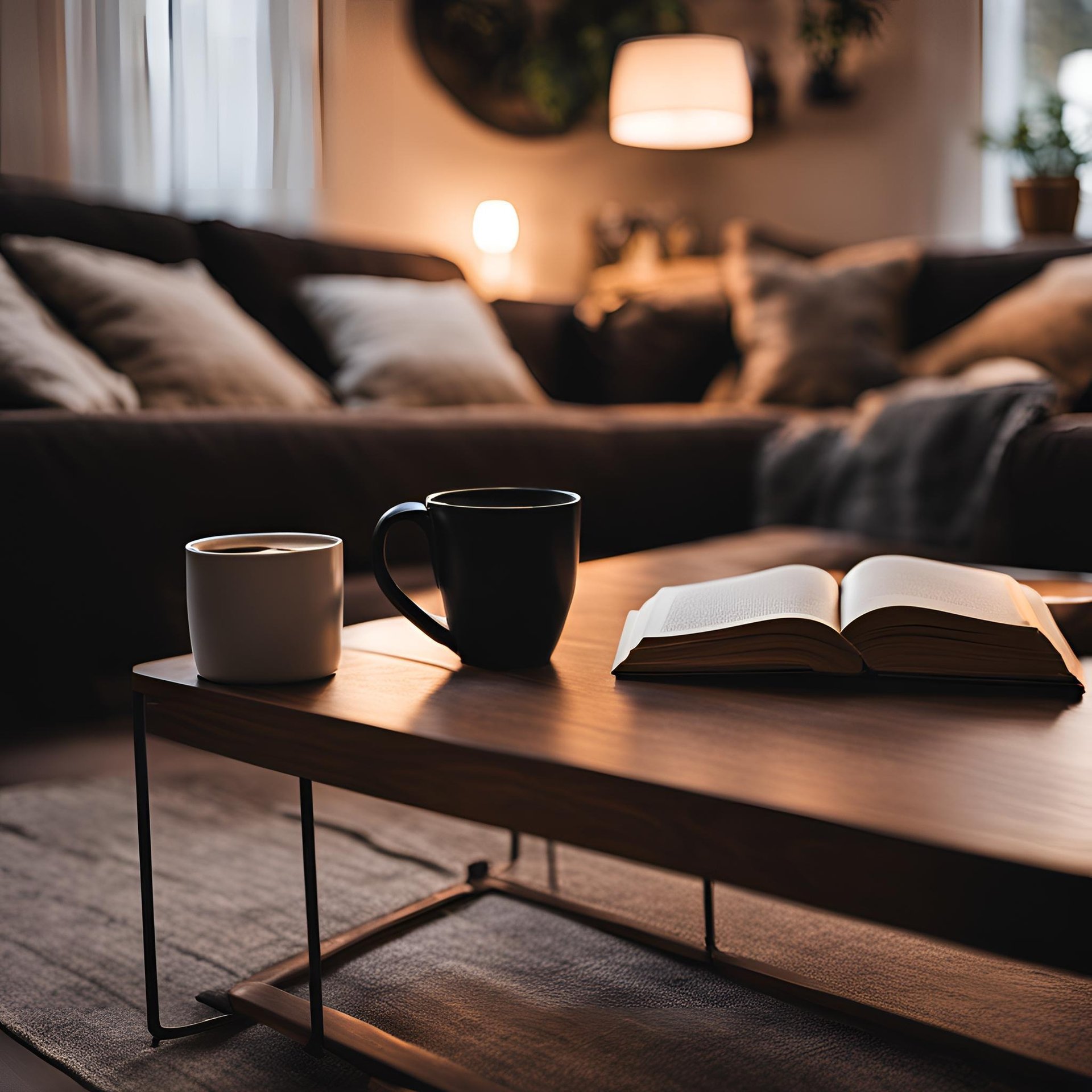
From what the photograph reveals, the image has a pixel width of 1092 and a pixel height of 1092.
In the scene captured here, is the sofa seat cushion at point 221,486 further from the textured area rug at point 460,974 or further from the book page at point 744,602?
the book page at point 744,602

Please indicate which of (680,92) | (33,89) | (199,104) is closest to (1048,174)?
(680,92)

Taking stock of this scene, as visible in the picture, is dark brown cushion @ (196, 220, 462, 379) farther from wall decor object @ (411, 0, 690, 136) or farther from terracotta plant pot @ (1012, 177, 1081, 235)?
terracotta plant pot @ (1012, 177, 1081, 235)

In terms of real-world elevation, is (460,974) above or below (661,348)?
below

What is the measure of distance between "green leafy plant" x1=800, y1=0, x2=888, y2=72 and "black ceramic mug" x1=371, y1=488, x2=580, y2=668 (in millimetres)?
3332

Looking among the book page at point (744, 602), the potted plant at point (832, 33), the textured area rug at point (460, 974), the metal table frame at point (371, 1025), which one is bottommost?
the textured area rug at point (460, 974)

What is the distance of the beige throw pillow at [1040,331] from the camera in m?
2.33

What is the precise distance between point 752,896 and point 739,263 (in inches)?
80.7

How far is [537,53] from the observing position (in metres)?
3.83

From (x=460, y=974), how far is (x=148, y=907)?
296 millimetres

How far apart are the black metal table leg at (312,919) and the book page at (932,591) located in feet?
1.32

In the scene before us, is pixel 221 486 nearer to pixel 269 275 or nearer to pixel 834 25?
pixel 269 275

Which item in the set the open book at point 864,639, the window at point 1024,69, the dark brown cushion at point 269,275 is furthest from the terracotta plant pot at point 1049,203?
the open book at point 864,639

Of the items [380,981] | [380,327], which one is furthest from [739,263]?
[380,981]

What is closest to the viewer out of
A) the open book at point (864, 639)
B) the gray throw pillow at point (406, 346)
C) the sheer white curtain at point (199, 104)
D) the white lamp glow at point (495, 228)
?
the open book at point (864, 639)
